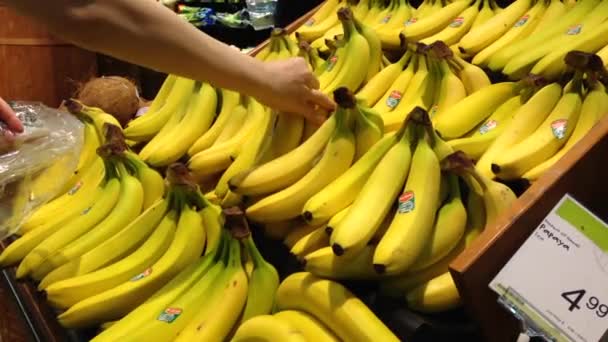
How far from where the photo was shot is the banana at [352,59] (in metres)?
1.63

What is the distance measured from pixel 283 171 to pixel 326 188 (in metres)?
0.13

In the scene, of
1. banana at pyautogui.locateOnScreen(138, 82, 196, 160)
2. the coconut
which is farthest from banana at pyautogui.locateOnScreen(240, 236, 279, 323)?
the coconut

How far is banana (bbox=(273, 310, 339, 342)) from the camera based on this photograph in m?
1.03

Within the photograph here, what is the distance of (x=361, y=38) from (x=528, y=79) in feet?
1.52

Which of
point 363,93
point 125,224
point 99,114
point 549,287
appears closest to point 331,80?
point 363,93

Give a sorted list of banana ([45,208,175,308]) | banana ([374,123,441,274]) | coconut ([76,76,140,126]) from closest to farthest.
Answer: banana ([374,123,441,274]), banana ([45,208,175,308]), coconut ([76,76,140,126])

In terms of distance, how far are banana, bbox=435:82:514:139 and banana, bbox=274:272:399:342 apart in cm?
43

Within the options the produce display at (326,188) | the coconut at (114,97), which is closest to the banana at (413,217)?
the produce display at (326,188)

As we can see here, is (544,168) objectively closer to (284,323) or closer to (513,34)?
(284,323)

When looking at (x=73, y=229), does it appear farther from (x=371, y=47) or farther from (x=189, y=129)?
(x=371, y=47)

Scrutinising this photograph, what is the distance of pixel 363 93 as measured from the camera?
1.60m

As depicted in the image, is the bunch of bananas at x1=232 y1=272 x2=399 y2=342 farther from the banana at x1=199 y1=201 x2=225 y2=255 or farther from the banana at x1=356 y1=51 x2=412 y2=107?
the banana at x1=356 y1=51 x2=412 y2=107

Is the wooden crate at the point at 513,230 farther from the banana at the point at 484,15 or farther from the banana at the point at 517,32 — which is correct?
the banana at the point at 484,15

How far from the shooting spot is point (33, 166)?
1.59 metres
